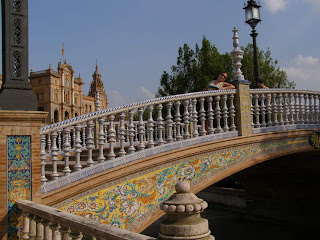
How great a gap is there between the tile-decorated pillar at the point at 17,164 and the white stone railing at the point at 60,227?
5.9 inches

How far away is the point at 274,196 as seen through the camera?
14.6 metres

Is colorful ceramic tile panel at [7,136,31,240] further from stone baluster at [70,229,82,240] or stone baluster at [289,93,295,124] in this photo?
stone baluster at [289,93,295,124]

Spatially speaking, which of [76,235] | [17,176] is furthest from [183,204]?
[17,176]

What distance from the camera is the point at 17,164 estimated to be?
4340 millimetres

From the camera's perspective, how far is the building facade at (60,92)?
62188 millimetres

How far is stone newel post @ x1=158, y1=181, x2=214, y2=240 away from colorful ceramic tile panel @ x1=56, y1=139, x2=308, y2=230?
2.77 m

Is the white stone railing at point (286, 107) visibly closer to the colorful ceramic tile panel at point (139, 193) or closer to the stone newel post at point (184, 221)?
the colorful ceramic tile panel at point (139, 193)

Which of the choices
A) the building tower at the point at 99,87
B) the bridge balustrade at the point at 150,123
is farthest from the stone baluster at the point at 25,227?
the building tower at the point at 99,87

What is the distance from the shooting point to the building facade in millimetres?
62188

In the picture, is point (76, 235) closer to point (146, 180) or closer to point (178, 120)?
point (146, 180)

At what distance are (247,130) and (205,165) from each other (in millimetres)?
1383

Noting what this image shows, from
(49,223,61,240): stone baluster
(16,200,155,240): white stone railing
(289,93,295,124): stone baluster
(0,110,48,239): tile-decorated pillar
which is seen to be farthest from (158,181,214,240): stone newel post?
(289,93,295,124): stone baluster

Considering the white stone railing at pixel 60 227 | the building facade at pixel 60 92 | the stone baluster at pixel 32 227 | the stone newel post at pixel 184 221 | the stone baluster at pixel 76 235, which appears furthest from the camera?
the building facade at pixel 60 92

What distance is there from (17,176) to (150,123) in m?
2.23
